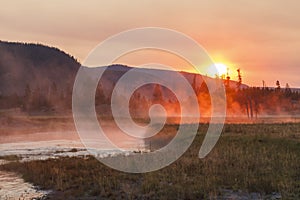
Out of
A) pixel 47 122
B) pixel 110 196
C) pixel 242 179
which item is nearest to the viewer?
pixel 110 196

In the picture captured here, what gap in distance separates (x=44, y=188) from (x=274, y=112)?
129802 millimetres

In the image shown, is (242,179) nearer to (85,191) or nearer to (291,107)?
(85,191)

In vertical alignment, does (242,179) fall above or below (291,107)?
below

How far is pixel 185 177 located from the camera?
19.7 m

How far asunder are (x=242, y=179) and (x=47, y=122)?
7370 centimetres

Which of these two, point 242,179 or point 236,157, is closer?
point 242,179

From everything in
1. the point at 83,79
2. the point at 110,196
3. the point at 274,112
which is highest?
the point at 83,79

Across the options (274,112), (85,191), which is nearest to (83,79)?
(274,112)

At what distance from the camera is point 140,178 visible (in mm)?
20438

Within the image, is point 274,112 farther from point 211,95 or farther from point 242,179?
point 242,179

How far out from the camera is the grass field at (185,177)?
17.2 meters

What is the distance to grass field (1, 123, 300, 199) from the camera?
17.2m

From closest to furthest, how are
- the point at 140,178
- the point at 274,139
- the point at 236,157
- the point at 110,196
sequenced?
the point at 110,196 → the point at 140,178 → the point at 236,157 → the point at 274,139

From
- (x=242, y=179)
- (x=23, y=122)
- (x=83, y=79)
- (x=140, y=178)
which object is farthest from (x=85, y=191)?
(x=83, y=79)
